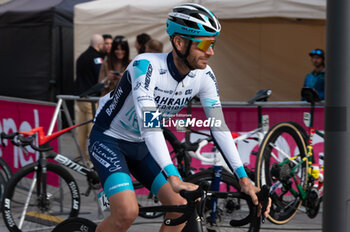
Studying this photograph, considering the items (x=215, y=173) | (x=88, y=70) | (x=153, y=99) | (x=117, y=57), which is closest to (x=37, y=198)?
(x=215, y=173)

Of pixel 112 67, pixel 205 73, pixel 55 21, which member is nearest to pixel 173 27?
pixel 205 73

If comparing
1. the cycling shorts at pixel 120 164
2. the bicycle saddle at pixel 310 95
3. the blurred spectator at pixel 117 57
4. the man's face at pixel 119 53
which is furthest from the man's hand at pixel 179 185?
the man's face at pixel 119 53

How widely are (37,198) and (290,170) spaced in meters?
2.48

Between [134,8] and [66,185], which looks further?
[134,8]

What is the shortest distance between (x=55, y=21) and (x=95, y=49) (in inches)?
241

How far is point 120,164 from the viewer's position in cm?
440

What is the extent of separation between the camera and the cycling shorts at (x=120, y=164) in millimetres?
4297

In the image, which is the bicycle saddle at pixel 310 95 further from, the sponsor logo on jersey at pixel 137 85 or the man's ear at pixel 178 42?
the sponsor logo on jersey at pixel 137 85

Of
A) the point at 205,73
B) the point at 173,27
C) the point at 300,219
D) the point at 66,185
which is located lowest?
the point at 300,219

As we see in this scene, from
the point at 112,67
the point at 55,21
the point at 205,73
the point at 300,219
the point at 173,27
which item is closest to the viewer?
the point at 173,27

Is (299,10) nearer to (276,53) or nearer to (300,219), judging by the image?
(276,53)

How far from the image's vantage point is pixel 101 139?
456 cm

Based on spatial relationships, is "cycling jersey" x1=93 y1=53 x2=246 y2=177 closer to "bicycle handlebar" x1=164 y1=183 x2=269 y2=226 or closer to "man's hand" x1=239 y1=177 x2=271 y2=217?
"man's hand" x1=239 y1=177 x2=271 y2=217

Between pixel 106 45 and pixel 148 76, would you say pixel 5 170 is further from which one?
pixel 106 45
